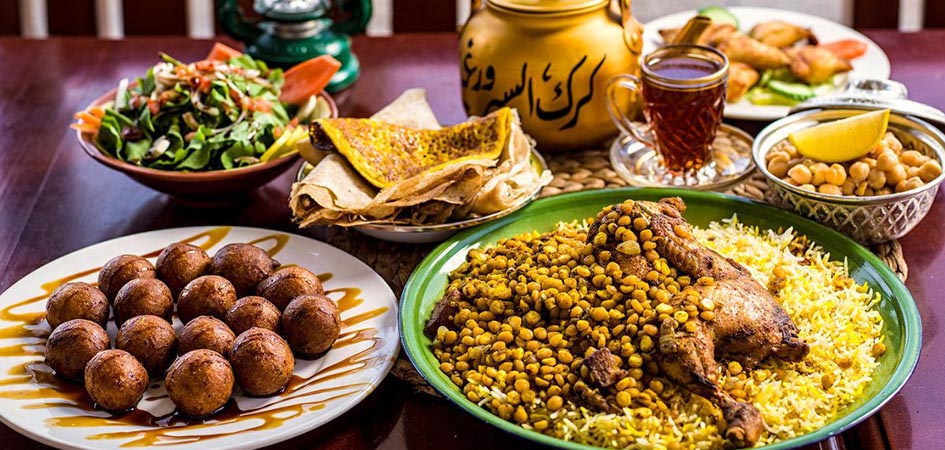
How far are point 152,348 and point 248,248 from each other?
341 mm

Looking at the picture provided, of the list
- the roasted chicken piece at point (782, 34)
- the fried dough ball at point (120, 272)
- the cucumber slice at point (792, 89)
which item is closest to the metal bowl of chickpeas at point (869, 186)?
the cucumber slice at point (792, 89)

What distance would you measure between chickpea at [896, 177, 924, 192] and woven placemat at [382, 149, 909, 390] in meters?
0.14

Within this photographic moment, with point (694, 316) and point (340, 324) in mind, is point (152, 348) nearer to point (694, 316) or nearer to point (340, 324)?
point (340, 324)

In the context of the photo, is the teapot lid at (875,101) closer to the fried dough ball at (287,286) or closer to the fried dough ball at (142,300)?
the fried dough ball at (287,286)

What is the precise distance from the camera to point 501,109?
234cm

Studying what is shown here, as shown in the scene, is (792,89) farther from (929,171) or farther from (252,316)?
(252,316)

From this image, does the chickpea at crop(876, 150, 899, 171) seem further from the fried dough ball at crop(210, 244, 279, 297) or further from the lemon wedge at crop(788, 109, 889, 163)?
the fried dough ball at crop(210, 244, 279, 297)

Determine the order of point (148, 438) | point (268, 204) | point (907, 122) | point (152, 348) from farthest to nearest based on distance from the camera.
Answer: point (268, 204), point (907, 122), point (152, 348), point (148, 438)

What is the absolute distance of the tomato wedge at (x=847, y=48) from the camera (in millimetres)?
2871

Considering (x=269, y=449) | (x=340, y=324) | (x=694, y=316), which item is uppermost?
(x=694, y=316)

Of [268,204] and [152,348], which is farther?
[268,204]

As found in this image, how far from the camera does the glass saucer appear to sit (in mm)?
2396

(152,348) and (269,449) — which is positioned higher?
(152,348)

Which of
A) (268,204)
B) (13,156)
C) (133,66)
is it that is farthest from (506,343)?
(133,66)
